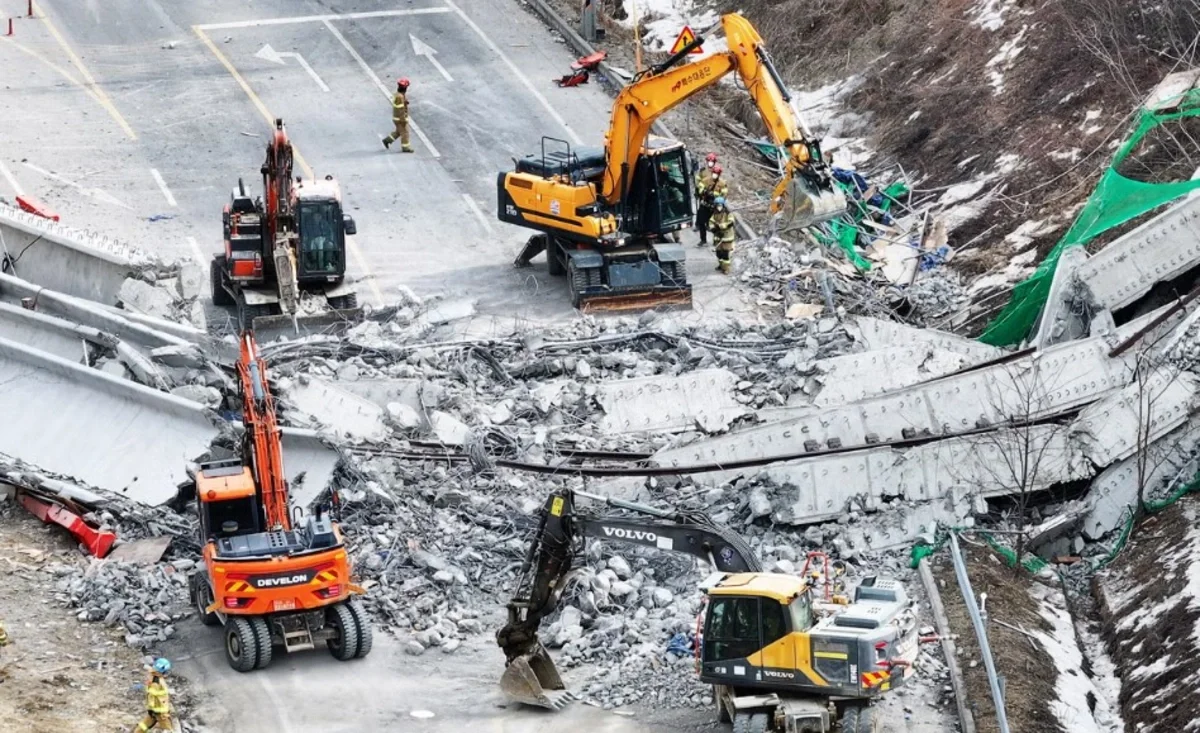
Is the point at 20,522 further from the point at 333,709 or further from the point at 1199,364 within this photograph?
the point at 1199,364

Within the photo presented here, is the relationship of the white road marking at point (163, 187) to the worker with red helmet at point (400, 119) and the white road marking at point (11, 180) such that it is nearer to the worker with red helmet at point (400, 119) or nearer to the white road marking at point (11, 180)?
the white road marking at point (11, 180)

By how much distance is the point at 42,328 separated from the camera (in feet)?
102

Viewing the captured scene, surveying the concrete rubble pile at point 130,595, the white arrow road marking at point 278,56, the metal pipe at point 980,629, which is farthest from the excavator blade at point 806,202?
the white arrow road marking at point 278,56

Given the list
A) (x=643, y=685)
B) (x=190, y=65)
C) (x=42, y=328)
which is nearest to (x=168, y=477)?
(x=42, y=328)

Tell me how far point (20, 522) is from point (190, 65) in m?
18.0

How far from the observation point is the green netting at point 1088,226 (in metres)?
30.0

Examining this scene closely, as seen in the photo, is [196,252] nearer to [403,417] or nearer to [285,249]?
[285,249]

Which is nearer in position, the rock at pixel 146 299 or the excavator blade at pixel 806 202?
the excavator blade at pixel 806 202

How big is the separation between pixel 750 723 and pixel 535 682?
274cm

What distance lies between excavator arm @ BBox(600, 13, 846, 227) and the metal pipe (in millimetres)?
6207

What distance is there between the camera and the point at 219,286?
34.6 meters

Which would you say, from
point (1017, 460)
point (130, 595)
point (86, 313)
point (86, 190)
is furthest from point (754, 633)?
point (86, 190)

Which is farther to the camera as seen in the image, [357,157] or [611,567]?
[357,157]

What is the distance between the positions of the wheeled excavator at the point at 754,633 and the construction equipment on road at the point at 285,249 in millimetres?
10899
